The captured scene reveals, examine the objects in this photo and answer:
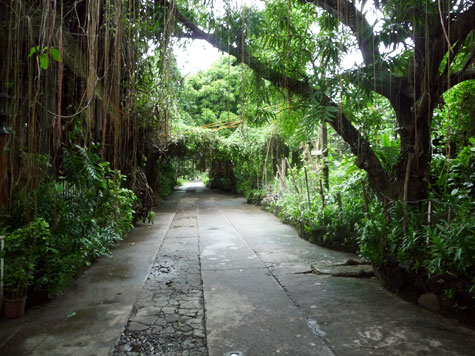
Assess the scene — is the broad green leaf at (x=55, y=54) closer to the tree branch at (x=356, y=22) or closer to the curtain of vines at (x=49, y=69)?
the curtain of vines at (x=49, y=69)

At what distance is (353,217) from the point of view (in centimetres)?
562

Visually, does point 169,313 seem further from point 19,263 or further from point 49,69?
point 49,69

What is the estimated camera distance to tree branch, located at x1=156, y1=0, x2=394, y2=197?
436cm

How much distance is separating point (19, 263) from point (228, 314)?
1900mm

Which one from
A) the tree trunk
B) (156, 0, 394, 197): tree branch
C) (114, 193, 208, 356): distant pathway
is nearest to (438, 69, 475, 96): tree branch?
the tree trunk

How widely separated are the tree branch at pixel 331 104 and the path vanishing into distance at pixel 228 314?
130 cm

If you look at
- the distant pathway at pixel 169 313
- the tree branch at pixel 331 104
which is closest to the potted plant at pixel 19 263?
the distant pathway at pixel 169 313

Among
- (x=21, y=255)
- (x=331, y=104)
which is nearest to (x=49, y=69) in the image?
(x=21, y=255)

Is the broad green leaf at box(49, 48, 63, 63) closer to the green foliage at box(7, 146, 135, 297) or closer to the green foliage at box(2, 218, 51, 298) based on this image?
the green foliage at box(7, 146, 135, 297)

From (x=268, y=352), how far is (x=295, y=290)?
1.52m

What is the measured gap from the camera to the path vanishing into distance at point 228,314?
8.92ft

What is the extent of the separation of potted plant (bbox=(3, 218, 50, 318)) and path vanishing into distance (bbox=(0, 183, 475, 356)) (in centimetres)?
15

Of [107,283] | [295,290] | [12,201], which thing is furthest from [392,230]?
[12,201]

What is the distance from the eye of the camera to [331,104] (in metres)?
4.27
